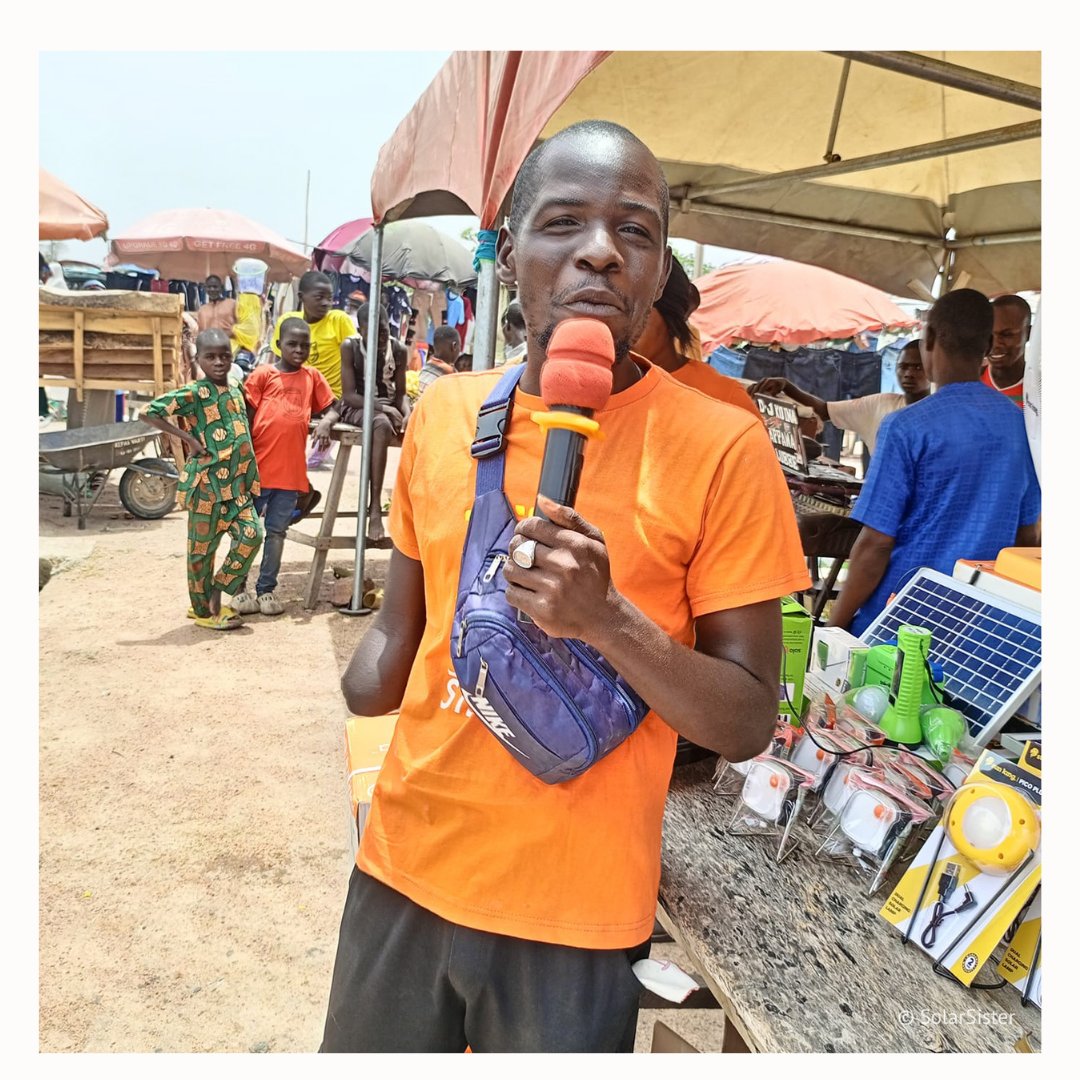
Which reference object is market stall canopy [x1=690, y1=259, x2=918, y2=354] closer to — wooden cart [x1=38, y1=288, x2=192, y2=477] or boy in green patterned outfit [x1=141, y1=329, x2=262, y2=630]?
wooden cart [x1=38, y1=288, x2=192, y2=477]

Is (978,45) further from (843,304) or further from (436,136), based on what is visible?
(843,304)

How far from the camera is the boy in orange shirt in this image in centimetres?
693

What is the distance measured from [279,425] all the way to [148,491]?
3.76m

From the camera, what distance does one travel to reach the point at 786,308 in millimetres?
11578

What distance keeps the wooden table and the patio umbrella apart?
15.7 metres

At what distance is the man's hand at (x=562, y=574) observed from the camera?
39.6 inches

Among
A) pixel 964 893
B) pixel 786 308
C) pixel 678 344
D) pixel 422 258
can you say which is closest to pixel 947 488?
pixel 678 344

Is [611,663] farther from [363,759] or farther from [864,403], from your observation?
[864,403]

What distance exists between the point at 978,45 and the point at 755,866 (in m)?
1.57

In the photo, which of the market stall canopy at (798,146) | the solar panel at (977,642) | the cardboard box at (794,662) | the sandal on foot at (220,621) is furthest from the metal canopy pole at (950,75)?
the sandal on foot at (220,621)

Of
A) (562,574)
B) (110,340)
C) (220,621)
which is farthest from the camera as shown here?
(110,340)

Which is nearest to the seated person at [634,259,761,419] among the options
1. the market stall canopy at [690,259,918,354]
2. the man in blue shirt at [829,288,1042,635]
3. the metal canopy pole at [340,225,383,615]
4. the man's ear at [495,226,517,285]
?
the man in blue shirt at [829,288,1042,635]

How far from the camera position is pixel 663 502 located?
1.22 metres
